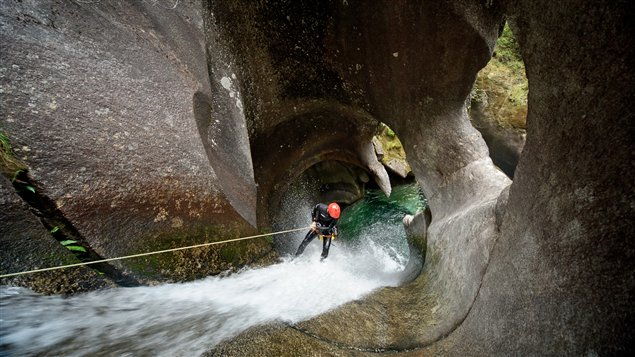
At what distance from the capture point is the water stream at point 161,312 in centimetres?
179

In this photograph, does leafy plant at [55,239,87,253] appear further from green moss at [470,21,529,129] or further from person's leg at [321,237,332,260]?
green moss at [470,21,529,129]

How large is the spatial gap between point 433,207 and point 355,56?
Answer: 319cm

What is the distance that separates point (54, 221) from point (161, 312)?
3.71 feet

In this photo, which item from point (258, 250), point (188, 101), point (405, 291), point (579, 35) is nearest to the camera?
point (579, 35)

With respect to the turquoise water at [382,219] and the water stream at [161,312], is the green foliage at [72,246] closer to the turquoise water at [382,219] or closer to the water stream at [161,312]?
the water stream at [161,312]

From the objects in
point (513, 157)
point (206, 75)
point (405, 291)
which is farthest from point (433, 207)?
point (513, 157)

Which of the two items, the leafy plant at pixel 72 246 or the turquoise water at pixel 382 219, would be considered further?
the turquoise water at pixel 382 219

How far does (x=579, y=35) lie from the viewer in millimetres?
1395

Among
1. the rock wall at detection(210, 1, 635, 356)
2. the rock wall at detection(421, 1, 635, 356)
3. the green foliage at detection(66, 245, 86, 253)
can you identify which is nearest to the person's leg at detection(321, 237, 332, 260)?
the rock wall at detection(210, 1, 635, 356)

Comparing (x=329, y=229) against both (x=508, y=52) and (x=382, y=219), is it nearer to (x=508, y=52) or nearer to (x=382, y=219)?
(x=382, y=219)

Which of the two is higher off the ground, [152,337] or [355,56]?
[355,56]

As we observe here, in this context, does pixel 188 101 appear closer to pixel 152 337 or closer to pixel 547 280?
pixel 152 337

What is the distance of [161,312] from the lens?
2371 mm

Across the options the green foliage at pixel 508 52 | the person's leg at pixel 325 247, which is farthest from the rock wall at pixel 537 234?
the green foliage at pixel 508 52
